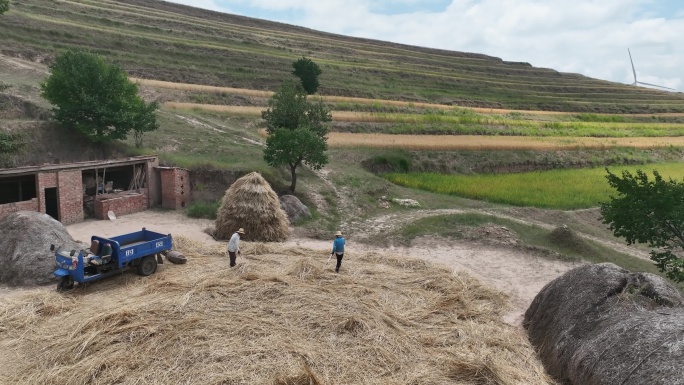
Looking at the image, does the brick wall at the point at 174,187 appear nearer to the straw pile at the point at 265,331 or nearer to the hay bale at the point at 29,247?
the hay bale at the point at 29,247

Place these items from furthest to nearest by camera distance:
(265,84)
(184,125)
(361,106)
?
(265,84) → (361,106) → (184,125)

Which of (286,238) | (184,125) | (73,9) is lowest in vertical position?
(286,238)

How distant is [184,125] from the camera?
103ft

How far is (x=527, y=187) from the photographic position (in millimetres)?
28953

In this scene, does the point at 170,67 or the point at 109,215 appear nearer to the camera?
the point at 109,215

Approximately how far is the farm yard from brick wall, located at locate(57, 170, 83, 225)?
0.69 m

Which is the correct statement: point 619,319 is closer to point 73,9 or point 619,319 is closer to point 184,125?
point 184,125

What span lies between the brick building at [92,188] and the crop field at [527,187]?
13370 mm

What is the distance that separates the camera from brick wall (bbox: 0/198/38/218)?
17259 millimetres

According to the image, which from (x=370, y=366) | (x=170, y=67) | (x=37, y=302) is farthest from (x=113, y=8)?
(x=370, y=366)

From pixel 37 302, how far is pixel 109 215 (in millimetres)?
9360

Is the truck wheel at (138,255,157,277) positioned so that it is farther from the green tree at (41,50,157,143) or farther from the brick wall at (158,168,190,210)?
the green tree at (41,50,157,143)

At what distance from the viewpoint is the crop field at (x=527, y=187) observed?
26.3m

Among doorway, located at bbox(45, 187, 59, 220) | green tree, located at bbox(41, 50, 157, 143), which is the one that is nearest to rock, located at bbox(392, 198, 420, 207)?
green tree, located at bbox(41, 50, 157, 143)
